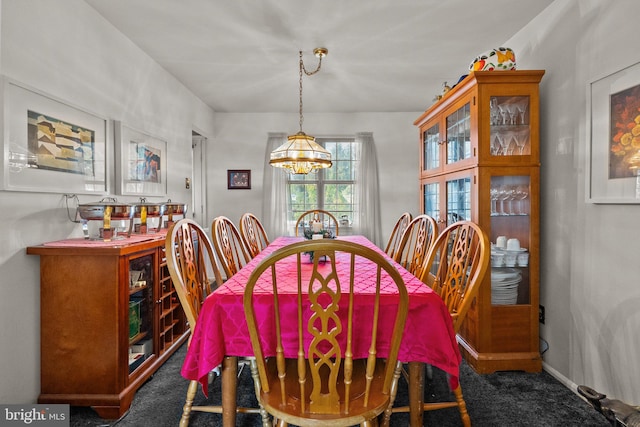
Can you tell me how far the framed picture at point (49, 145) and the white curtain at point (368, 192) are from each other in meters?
3.23

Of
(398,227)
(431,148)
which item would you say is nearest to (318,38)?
(431,148)

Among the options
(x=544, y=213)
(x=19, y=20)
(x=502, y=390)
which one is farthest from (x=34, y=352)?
(x=544, y=213)

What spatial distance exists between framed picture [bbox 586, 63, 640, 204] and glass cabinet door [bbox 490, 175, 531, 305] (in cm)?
44

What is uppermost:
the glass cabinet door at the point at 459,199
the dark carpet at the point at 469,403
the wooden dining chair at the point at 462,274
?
the glass cabinet door at the point at 459,199

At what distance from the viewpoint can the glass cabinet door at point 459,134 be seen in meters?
2.56

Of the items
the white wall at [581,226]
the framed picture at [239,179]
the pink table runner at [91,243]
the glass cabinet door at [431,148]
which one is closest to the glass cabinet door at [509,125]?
the white wall at [581,226]

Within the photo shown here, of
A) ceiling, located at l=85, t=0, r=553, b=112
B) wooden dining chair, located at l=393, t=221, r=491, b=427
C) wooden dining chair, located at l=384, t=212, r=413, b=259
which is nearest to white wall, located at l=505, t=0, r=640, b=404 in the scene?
ceiling, located at l=85, t=0, r=553, b=112

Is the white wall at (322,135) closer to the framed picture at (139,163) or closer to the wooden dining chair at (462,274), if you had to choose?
the framed picture at (139,163)

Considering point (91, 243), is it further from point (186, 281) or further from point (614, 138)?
point (614, 138)

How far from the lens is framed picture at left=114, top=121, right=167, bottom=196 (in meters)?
2.60

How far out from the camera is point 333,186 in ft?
16.6

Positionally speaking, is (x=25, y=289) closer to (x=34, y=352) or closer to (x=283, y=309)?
(x=34, y=352)

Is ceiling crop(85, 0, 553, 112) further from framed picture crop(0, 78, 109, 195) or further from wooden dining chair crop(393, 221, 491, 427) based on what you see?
wooden dining chair crop(393, 221, 491, 427)

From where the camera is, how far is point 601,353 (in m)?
1.94
